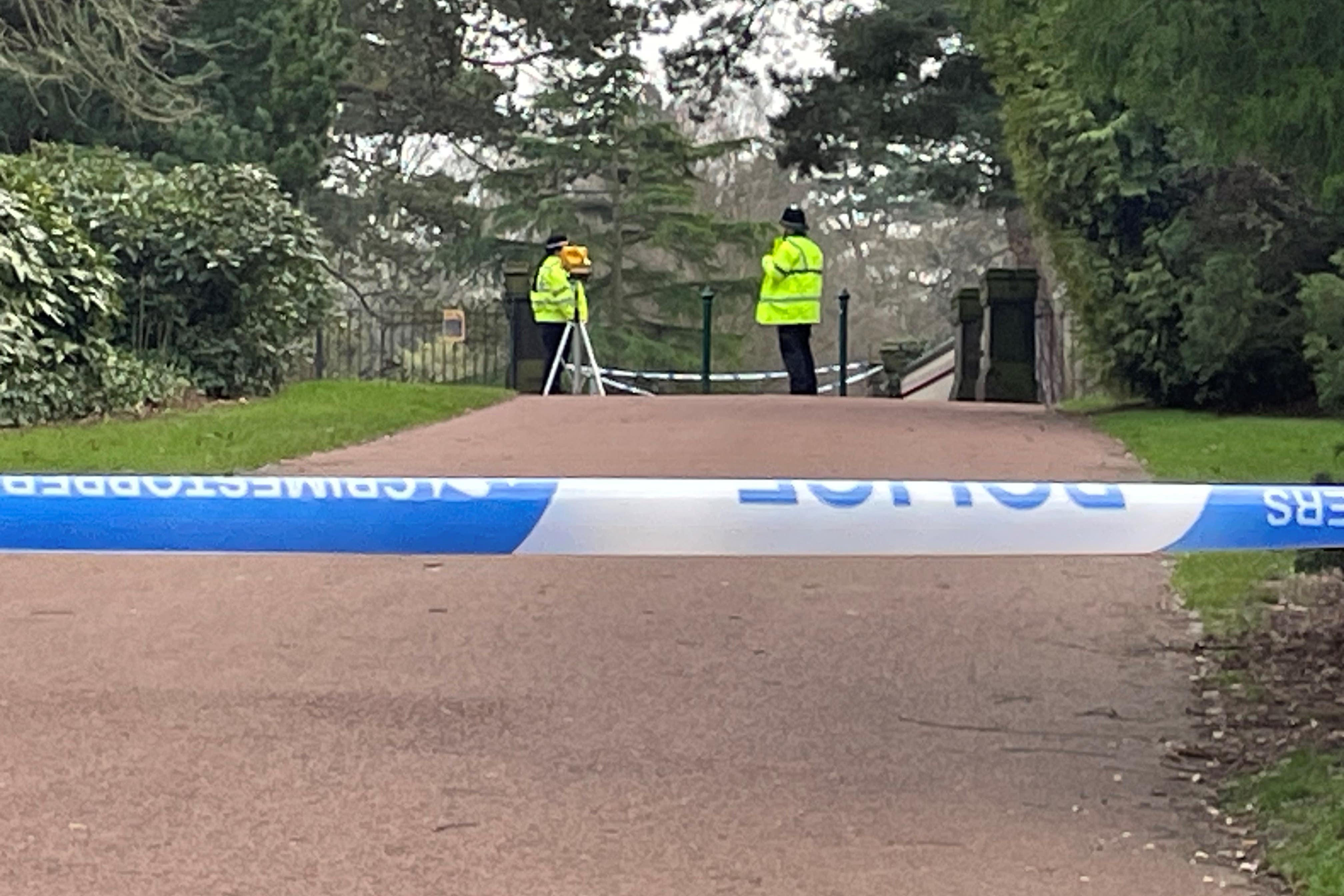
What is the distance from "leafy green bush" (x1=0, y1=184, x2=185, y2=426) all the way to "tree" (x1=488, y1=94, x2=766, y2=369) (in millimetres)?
22081

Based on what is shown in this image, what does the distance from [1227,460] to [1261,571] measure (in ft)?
12.2

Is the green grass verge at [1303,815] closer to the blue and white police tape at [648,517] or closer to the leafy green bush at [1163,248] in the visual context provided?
the blue and white police tape at [648,517]

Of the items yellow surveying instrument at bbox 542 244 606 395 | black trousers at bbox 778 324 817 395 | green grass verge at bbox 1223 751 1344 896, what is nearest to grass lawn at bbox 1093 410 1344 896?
green grass verge at bbox 1223 751 1344 896

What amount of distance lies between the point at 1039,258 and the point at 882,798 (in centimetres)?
2285

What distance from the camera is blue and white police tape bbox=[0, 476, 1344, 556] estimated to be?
381 centimetres

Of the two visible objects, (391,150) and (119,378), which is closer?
(119,378)

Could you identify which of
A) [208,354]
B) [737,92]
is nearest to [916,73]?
[737,92]

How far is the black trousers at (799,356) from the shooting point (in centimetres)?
2016

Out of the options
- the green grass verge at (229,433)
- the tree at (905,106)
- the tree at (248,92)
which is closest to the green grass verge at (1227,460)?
the green grass verge at (229,433)

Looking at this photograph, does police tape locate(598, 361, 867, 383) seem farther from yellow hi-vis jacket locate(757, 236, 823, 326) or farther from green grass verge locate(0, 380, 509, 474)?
green grass verge locate(0, 380, 509, 474)

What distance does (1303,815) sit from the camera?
4.77 meters

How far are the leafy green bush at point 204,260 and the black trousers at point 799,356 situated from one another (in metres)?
4.69

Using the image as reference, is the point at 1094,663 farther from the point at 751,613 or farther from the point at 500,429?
the point at 500,429

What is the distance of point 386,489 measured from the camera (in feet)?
12.8
